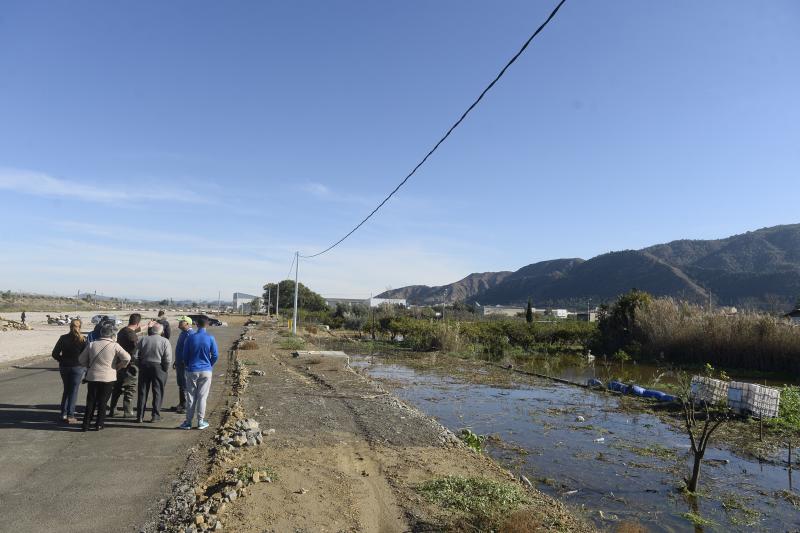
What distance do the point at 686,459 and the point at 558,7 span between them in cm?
852

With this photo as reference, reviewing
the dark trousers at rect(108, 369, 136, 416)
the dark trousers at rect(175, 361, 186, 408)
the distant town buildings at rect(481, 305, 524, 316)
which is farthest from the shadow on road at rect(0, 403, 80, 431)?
the distant town buildings at rect(481, 305, 524, 316)

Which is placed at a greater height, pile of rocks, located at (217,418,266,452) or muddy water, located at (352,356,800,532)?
pile of rocks, located at (217,418,266,452)

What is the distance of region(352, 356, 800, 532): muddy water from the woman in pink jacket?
679 centimetres

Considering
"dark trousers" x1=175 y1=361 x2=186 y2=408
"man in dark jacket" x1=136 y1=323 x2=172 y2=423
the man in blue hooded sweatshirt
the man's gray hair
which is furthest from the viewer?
"dark trousers" x1=175 y1=361 x2=186 y2=408

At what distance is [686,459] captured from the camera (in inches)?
413

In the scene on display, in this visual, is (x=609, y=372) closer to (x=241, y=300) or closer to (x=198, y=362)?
(x=198, y=362)

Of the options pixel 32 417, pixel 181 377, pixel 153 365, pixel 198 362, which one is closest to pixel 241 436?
pixel 198 362

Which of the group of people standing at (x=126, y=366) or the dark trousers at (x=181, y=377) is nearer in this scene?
the group of people standing at (x=126, y=366)

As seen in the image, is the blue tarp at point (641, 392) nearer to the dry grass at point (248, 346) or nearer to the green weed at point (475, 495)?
the green weed at point (475, 495)

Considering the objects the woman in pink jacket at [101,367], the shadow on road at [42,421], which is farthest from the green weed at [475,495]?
the woman in pink jacket at [101,367]

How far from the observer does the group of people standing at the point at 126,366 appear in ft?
28.7

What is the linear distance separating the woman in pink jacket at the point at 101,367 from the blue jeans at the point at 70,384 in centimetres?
31

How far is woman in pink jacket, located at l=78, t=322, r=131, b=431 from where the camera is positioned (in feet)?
28.4

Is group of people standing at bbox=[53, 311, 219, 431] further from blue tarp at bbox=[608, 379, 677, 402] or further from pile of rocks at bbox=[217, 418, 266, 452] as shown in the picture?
blue tarp at bbox=[608, 379, 677, 402]
